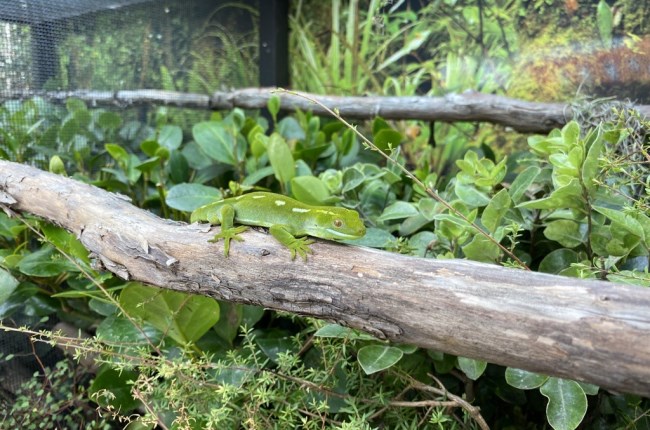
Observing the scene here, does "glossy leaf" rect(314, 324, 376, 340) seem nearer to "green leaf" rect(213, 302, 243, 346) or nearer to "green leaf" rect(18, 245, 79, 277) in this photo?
"green leaf" rect(213, 302, 243, 346)

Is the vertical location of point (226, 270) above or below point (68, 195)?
below

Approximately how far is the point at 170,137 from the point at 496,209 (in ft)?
5.74

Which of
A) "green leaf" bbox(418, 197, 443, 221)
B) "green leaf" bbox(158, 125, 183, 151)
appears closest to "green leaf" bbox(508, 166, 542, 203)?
"green leaf" bbox(418, 197, 443, 221)

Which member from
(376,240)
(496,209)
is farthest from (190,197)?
(496,209)

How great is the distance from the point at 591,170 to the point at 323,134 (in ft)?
4.73

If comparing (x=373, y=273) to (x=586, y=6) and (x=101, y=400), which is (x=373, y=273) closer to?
(x=101, y=400)

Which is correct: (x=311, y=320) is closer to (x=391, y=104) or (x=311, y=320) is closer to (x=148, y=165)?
(x=148, y=165)

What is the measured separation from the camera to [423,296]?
980 millimetres

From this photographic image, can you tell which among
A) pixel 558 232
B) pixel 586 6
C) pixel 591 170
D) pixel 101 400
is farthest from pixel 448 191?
pixel 101 400

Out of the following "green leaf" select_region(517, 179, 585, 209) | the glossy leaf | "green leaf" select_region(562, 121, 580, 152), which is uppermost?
"green leaf" select_region(562, 121, 580, 152)

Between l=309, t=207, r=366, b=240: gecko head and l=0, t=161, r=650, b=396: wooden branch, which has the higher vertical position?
l=309, t=207, r=366, b=240: gecko head

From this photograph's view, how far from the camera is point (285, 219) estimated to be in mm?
1422

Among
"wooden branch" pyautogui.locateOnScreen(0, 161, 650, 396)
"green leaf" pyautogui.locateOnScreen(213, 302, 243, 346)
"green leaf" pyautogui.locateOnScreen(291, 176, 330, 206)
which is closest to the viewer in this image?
"wooden branch" pyautogui.locateOnScreen(0, 161, 650, 396)

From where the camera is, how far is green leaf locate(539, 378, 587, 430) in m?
1.14
